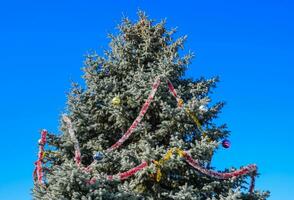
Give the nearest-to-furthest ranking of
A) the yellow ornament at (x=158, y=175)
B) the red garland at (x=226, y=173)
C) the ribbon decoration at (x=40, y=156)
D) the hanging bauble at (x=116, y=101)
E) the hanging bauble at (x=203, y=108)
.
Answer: the yellow ornament at (x=158, y=175) → the red garland at (x=226, y=173) → the hanging bauble at (x=203, y=108) → the ribbon decoration at (x=40, y=156) → the hanging bauble at (x=116, y=101)

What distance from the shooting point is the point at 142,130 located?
696 inches

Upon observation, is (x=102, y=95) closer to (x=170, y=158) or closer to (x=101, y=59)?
(x=101, y=59)

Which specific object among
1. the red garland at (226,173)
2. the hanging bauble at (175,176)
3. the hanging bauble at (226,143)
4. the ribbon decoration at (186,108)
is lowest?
the hanging bauble at (175,176)

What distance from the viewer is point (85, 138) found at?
18.7 metres

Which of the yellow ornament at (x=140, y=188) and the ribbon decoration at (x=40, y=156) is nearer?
the yellow ornament at (x=140, y=188)

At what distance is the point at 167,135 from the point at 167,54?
3401 mm

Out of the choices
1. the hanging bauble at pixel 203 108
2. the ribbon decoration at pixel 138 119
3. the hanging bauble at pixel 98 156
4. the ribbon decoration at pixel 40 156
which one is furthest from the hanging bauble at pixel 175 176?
the ribbon decoration at pixel 40 156

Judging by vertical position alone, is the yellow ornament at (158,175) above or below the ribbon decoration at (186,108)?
below

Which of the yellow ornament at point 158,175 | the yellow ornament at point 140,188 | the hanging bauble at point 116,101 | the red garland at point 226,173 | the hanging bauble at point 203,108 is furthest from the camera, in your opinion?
the hanging bauble at point 116,101

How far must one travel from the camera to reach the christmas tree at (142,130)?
53.3 ft

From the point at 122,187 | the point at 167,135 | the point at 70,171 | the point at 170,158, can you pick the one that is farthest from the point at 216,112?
the point at 70,171

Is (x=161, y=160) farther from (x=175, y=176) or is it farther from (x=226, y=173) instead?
(x=226, y=173)

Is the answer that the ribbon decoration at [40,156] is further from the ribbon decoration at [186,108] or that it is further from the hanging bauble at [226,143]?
the hanging bauble at [226,143]

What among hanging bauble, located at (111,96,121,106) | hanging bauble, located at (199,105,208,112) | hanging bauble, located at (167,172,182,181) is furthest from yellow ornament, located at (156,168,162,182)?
hanging bauble, located at (111,96,121,106)
